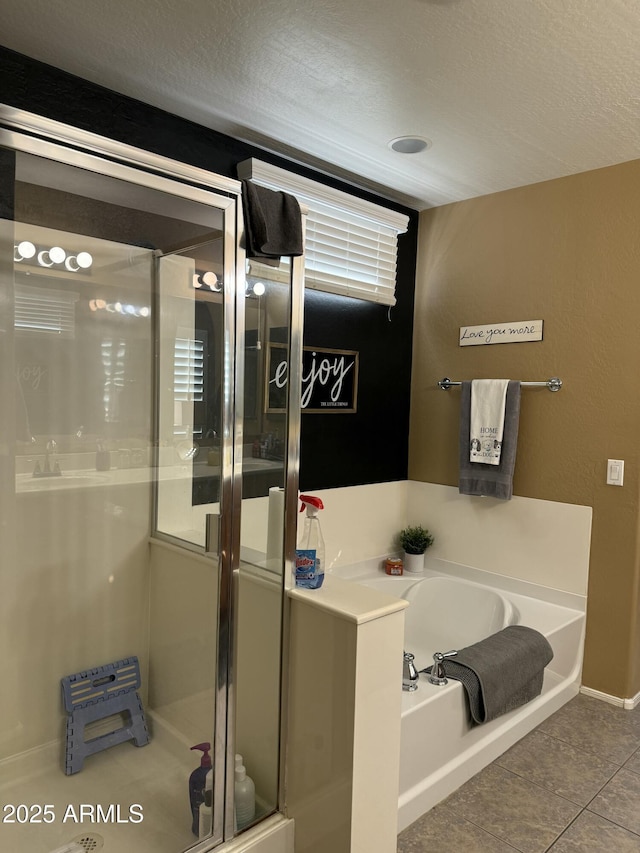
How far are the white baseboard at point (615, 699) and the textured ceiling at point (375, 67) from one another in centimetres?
252

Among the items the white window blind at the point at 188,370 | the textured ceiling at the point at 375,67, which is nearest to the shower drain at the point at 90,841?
the white window blind at the point at 188,370

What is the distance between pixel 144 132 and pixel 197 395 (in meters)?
1.21

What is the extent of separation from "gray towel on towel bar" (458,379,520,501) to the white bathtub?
497 mm

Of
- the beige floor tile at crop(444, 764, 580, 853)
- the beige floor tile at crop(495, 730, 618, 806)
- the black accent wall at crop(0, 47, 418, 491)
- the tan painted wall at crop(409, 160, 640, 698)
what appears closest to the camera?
the beige floor tile at crop(444, 764, 580, 853)

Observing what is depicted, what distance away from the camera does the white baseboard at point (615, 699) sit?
9.46 ft

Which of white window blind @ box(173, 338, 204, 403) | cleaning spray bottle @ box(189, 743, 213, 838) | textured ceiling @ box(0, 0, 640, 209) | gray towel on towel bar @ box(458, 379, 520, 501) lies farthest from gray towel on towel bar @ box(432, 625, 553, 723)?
textured ceiling @ box(0, 0, 640, 209)

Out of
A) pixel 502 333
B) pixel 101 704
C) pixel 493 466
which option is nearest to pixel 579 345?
pixel 502 333

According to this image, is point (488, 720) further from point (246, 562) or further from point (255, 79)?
point (255, 79)

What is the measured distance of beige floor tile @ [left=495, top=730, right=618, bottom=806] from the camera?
2.29 m

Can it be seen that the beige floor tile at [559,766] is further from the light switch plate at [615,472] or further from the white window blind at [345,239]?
the white window blind at [345,239]

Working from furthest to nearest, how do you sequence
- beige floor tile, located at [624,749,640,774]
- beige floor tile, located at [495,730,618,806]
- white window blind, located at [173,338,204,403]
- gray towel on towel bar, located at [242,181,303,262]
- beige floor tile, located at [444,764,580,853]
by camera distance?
beige floor tile, located at [624,749,640,774] < beige floor tile, located at [495,730,618,806] < beige floor tile, located at [444,764,580,853] < white window blind, located at [173,338,204,403] < gray towel on towel bar, located at [242,181,303,262]

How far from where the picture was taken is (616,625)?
2898 millimetres

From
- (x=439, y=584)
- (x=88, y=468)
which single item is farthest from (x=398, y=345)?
(x=88, y=468)

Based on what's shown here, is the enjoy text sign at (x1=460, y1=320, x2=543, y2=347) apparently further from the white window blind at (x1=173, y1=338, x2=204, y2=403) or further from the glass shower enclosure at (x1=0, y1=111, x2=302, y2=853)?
the white window blind at (x1=173, y1=338, x2=204, y2=403)
